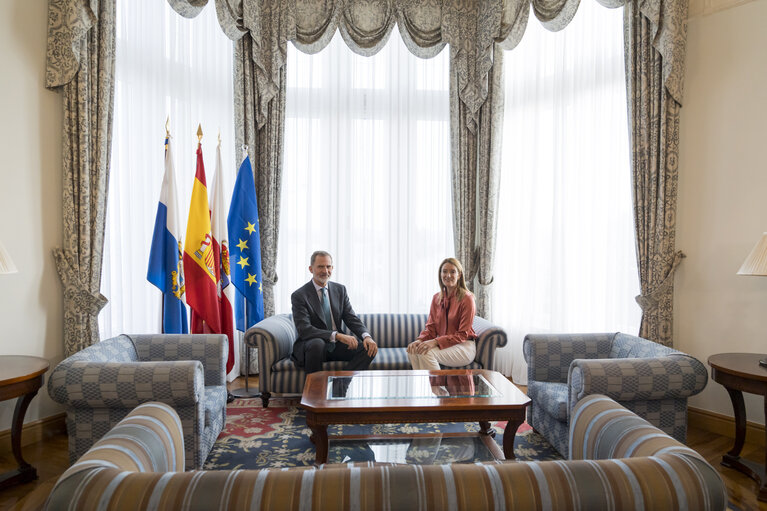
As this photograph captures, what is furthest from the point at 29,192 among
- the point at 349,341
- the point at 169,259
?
the point at 349,341

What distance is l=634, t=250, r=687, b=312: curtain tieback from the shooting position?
12.9ft

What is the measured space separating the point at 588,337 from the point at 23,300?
411 centimetres

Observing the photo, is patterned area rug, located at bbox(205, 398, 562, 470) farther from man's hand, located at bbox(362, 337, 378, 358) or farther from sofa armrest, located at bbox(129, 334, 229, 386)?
man's hand, located at bbox(362, 337, 378, 358)

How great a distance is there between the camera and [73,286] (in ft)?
11.8

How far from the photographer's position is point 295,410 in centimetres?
404

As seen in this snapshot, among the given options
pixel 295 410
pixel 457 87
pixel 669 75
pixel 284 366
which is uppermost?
pixel 457 87

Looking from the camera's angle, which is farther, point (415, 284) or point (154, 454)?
point (415, 284)

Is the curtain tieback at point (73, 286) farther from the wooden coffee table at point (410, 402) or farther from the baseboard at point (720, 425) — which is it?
the baseboard at point (720, 425)

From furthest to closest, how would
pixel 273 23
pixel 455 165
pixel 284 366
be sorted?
pixel 455 165 < pixel 273 23 < pixel 284 366

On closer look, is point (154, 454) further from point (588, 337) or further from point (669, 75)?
point (669, 75)

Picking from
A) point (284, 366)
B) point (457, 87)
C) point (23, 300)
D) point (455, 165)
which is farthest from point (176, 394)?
point (457, 87)

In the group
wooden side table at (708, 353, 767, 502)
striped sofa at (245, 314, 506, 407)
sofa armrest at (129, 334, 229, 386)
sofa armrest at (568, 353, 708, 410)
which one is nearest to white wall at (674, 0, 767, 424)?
wooden side table at (708, 353, 767, 502)

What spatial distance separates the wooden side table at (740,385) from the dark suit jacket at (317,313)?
A: 106 inches

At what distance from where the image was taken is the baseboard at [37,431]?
3195mm
